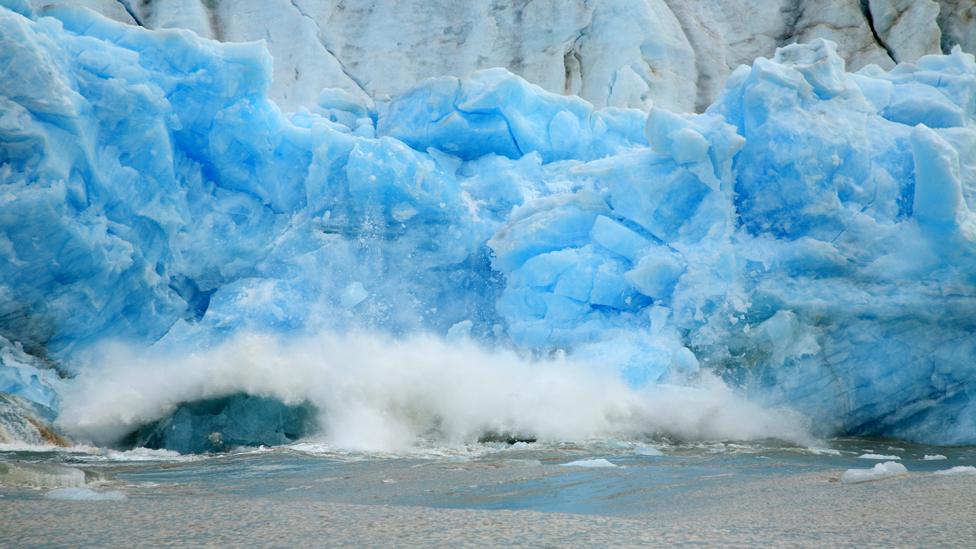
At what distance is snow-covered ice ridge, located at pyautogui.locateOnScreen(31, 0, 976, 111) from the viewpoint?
13.8 metres

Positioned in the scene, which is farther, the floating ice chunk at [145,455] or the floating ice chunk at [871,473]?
the floating ice chunk at [145,455]

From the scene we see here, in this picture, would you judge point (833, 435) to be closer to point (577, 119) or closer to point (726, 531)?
point (577, 119)

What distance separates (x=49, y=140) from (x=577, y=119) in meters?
5.18

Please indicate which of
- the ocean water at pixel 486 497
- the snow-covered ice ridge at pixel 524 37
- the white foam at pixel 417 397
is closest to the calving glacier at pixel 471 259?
the white foam at pixel 417 397

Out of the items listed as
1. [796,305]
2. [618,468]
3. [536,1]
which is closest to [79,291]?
[618,468]

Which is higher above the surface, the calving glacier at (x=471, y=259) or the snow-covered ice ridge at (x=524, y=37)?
the snow-covered ice ridge at (x=524, y=37)

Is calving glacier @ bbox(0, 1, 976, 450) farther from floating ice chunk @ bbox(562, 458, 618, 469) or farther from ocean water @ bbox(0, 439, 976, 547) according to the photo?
floating ice chunk @ bbox(562, 458, 618, 469)

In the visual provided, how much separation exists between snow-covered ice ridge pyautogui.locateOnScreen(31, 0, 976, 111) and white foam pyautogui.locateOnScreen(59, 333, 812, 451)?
7.16 m

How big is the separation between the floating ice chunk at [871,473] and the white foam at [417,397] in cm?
284

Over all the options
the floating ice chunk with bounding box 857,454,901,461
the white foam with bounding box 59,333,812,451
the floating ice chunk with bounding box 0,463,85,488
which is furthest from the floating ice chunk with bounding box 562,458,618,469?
the floating ice chunk with bounding box 0,463,85,488

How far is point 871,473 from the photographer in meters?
→ 3.91

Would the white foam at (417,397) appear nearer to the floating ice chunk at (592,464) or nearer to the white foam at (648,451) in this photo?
the white foam at (648,451)

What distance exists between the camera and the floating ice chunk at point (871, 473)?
149 inches

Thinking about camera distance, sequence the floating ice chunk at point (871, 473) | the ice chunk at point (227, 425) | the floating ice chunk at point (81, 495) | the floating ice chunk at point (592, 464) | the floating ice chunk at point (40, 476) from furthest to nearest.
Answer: the ice chunk at point (227, 425)
the floating ice chunk at point (592, 464)
the floating ice chunk at point (871, 473)
the floating ice chunk at point (40, 476)
the floating ice chunk at point (81, 495)
